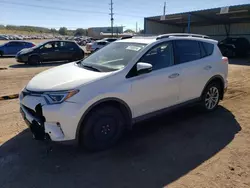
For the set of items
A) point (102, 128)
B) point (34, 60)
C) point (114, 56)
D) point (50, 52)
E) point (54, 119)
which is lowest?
point (102, 128)

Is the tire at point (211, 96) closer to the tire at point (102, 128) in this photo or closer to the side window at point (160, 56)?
the side window at point (160, 56)

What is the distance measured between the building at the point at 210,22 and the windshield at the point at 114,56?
18.4 m

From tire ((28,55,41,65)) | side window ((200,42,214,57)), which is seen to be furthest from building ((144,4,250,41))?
side window ((200,42,214,57))

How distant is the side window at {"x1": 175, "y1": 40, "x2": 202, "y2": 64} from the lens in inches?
172

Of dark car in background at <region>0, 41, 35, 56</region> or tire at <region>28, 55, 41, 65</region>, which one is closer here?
tire at <region>28, 55, 41, 65</region>

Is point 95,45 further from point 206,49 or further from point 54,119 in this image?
point 54,119

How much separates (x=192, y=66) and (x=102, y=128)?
7.32 ft

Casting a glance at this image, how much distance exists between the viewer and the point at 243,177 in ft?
9.69

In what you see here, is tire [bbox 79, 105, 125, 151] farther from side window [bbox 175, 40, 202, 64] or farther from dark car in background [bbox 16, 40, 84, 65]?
dark car in background [bbox 16, 40, 84, 65]

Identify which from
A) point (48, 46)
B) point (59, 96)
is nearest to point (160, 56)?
point (59, 96)

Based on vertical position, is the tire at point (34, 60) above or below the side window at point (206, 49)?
below

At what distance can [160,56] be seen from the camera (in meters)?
4.12

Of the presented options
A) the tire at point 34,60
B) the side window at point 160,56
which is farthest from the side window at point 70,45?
the side window at point 160,56

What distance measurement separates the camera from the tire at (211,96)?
4.98 meters
